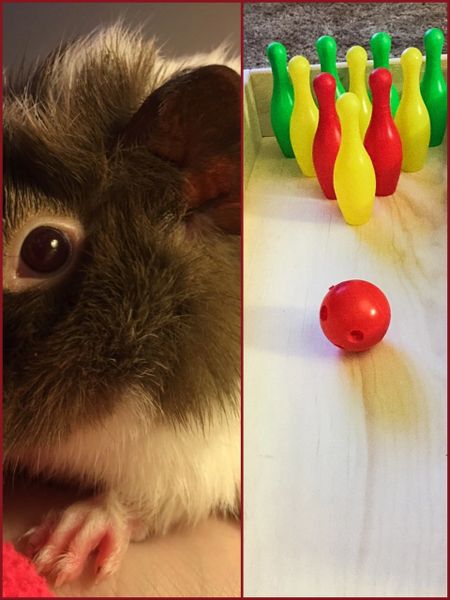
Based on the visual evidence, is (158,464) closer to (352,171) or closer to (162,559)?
(162,559)

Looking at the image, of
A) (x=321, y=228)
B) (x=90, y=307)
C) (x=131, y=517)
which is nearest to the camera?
(x=90, y=307)

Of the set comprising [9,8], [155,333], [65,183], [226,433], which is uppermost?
[9,8]

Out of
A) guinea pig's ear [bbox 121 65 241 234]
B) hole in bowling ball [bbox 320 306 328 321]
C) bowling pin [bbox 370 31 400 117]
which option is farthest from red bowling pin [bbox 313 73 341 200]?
guinea pig's ear [bbox 121 65 241 234]

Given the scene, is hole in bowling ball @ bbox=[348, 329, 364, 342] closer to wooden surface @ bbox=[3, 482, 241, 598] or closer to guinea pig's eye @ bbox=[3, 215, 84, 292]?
wooden surface @ bbox=[3, 482, 241, 598]

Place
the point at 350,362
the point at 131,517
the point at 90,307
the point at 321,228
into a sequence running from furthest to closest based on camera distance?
the point at 321,228 → the point at 350,362 → the point at 131,517 → the point at 90,307

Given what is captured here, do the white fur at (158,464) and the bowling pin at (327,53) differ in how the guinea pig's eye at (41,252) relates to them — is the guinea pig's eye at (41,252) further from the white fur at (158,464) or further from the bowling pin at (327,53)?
the bowling pin at (327,53)

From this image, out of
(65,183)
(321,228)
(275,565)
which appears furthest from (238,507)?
(321,228)

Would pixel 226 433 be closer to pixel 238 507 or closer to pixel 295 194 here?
pixel 238 507

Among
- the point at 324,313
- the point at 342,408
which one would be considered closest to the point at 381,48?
the point at 324,313
